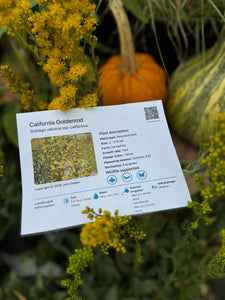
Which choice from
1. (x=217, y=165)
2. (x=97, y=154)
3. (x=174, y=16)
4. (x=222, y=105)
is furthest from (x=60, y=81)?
(x=174, y=16)

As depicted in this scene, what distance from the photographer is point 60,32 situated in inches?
17.1

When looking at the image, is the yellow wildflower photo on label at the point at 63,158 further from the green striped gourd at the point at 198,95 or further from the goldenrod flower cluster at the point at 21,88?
the green striped gourd at the point at 198,95

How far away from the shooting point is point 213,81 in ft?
2.19

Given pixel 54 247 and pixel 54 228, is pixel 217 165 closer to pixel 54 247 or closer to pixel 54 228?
pixel 54 228

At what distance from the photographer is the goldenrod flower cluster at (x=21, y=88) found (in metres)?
0.49

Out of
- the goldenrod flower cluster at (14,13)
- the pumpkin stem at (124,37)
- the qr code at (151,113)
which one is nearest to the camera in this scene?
the goldenrod flower cluster at (14,13)

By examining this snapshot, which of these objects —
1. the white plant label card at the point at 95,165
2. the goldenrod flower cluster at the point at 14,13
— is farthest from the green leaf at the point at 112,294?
the goldenrod flower cluster at the point at 14,13

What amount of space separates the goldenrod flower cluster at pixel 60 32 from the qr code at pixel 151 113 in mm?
102

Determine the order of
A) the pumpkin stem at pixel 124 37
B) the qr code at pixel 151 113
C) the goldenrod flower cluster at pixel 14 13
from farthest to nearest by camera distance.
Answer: the pumpkin stem at pixel 124 37 < the qr code at pixel 151 113 < the goldenrod flower cluster at pixel 14 13

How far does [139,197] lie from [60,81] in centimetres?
23

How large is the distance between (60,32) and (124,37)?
0.27 meters

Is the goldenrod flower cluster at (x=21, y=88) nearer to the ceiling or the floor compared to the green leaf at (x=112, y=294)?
nearer to the ceiling

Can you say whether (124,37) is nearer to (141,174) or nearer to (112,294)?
(141,174)

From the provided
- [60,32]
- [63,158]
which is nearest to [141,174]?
[63,158]
